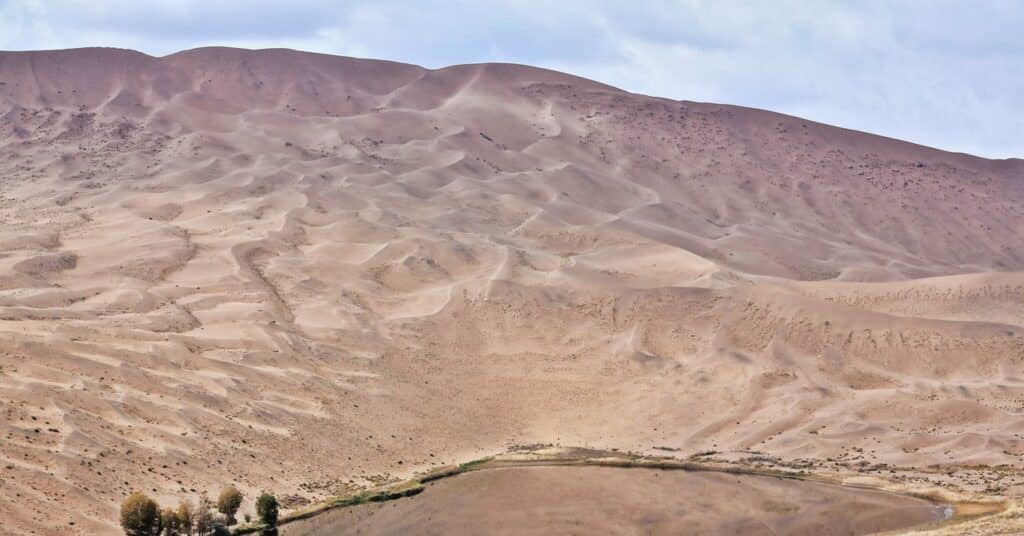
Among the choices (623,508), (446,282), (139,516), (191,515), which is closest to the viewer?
(139,516)

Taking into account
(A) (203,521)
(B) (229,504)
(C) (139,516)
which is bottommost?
(A) (203,521)

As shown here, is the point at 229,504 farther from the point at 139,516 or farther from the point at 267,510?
the point at 139,516

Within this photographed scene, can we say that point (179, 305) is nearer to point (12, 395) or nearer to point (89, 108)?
point (12, 395)

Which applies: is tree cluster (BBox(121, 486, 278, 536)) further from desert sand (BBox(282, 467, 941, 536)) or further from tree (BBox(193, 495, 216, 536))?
desert sand (BBox(282, 467, 941, 536))

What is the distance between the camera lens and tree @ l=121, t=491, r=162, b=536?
37.4 meters

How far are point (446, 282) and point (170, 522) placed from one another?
124ft

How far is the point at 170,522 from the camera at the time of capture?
1503 inches

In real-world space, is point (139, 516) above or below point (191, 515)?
above

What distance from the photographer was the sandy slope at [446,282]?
51.2 metres

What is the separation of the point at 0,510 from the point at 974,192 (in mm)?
92554

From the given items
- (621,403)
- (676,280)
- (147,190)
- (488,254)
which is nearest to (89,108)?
(147,190)

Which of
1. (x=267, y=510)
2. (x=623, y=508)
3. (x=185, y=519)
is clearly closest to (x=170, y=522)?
(x=185, y=519)

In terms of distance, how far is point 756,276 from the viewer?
267 feet

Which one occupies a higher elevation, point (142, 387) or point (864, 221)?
point (864, 221)
